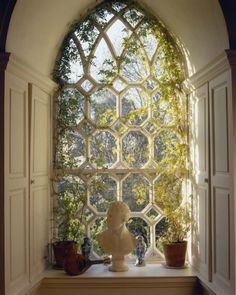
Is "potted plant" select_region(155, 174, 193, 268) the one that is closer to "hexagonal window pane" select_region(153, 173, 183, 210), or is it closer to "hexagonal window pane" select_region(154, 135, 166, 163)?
"hexagonal window pane" select_region(153, 173, 183, 210)

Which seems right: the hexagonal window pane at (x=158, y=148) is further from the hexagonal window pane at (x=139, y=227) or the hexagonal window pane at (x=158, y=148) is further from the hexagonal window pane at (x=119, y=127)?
the hexagonal window pane at (x=139, y=227)

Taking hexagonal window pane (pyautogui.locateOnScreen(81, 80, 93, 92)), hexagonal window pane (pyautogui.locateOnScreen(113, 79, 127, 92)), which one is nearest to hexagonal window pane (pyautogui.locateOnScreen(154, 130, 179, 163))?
hexagonal window pane (pyautogui.locateOnScreen(113, 79, 127, 92))

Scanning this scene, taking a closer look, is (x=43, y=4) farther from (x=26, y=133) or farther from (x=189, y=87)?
(x=189, y=87)

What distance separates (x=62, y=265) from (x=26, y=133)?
1.18 meters

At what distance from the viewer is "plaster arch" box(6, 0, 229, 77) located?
9.24 ft

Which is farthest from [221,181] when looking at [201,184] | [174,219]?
[174,219]

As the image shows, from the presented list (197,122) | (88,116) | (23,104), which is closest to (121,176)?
(88,116)

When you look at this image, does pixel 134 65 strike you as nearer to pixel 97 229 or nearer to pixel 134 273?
pixel 97 229

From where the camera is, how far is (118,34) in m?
3.92

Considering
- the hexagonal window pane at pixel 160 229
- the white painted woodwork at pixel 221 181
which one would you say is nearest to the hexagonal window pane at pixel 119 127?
the hexagonal window pane at pixel 160 229

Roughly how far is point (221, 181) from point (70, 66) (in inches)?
70.8

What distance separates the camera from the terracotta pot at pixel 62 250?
3559 millimetres

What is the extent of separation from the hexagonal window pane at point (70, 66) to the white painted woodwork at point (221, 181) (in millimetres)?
1341

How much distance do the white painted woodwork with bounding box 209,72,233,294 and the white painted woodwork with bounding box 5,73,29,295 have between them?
4.39 ft
